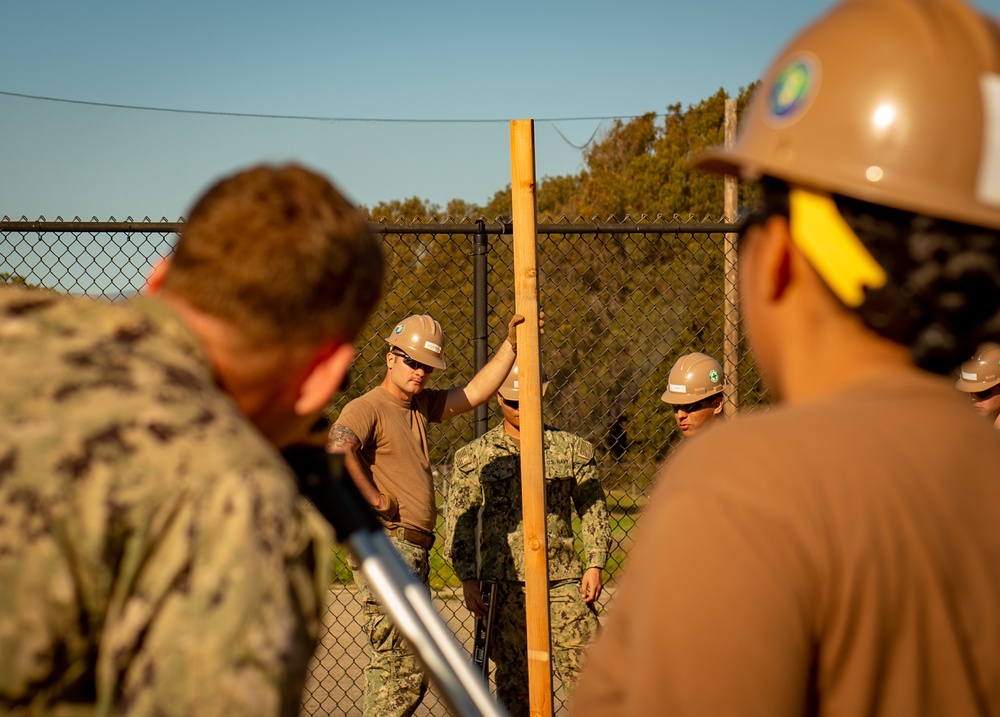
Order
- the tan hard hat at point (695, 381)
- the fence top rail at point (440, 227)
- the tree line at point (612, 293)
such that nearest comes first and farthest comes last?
the fence top rail at point (440, 227), the tan hard hat at point (695, 381), the tree line at point (612, 293)

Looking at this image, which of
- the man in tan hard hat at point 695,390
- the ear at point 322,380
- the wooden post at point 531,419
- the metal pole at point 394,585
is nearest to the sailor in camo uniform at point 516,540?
the man in tan hard hat at point 695,390

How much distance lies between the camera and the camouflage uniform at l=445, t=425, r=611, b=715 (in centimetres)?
595

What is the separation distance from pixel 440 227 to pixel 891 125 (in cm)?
443

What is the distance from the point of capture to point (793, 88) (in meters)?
1.26

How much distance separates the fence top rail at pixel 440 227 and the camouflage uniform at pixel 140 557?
4093mm

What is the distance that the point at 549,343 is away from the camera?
15.5m

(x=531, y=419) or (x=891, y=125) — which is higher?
(x=891, y=125)

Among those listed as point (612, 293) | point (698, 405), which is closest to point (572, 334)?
point (612, 293)

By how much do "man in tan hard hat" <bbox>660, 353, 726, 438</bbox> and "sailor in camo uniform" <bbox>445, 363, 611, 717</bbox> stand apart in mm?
642

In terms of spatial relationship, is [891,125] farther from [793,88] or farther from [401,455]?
[401,455]

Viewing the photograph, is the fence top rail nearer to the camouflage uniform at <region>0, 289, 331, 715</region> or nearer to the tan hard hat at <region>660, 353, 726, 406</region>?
the tan hard hat at <region>660, 353, 726, 406</region>

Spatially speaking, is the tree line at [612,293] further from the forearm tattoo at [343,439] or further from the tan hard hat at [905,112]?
the tan hard hat at [905,112]

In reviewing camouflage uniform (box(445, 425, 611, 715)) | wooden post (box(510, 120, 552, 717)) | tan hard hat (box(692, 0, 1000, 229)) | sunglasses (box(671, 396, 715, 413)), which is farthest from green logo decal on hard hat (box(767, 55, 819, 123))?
sunglasses (box(671, 396, 715, 413))

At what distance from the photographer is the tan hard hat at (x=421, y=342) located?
6.05 m
